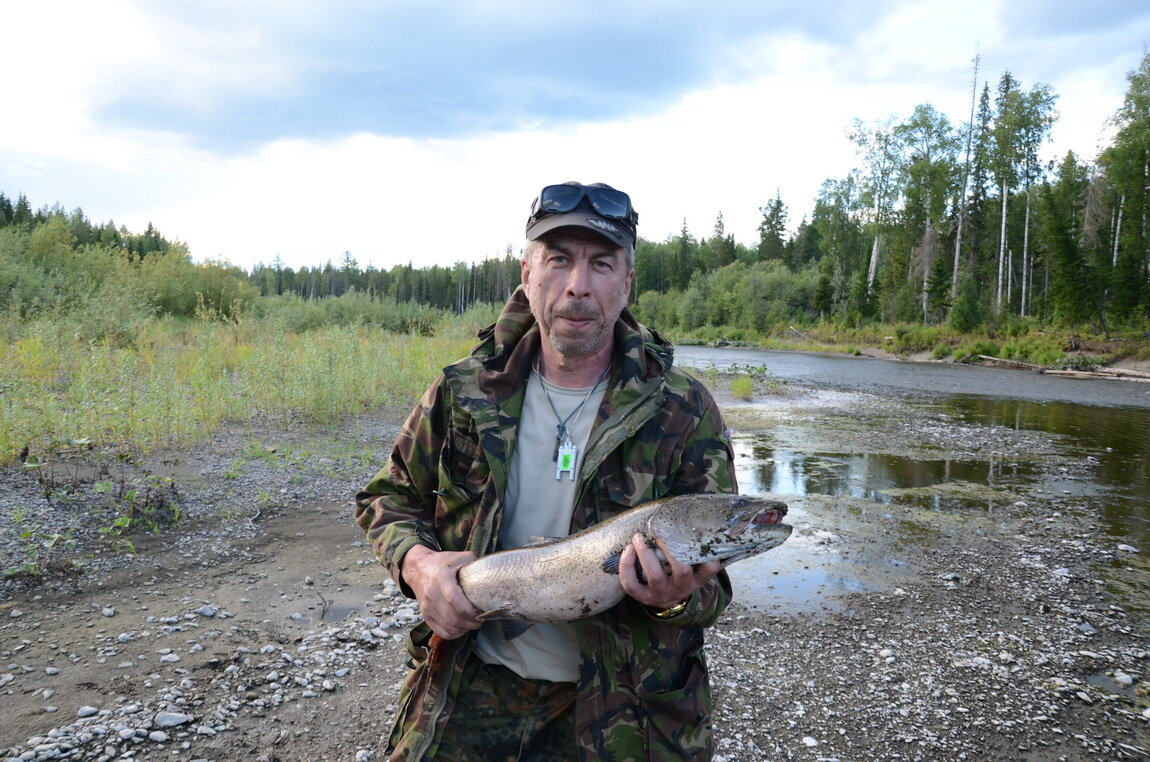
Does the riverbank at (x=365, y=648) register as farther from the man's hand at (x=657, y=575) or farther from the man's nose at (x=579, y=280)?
the man's nose at (x=579, y=280)

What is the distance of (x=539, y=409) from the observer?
2500mm

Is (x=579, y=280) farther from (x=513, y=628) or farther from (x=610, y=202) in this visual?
(x=513, y=628)

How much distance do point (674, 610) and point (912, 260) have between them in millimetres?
60550

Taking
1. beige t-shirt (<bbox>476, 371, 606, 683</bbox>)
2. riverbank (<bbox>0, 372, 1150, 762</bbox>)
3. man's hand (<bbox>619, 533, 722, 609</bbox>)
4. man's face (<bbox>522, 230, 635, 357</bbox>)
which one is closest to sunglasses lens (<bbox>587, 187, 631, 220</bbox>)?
man's face (<bbox>522, 230, 635, 357</bbox>)

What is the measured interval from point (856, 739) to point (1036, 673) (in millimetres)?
1850

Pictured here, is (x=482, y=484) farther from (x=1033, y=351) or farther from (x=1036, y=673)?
(x=1033, y=351)

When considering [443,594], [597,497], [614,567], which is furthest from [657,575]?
[443,594]

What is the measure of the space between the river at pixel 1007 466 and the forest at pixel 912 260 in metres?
15.3

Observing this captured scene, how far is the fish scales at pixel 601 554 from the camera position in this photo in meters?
2.07

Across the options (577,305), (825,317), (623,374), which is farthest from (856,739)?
(825,317)

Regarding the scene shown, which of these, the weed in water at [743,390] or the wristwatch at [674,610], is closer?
the wristwatch at [674,610]

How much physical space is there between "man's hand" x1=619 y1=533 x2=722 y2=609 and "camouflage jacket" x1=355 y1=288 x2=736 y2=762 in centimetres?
11

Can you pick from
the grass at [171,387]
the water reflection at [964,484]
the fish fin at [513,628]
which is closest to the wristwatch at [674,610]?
the fish fin at [513,628]

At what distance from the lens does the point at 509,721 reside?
87.9 inches
